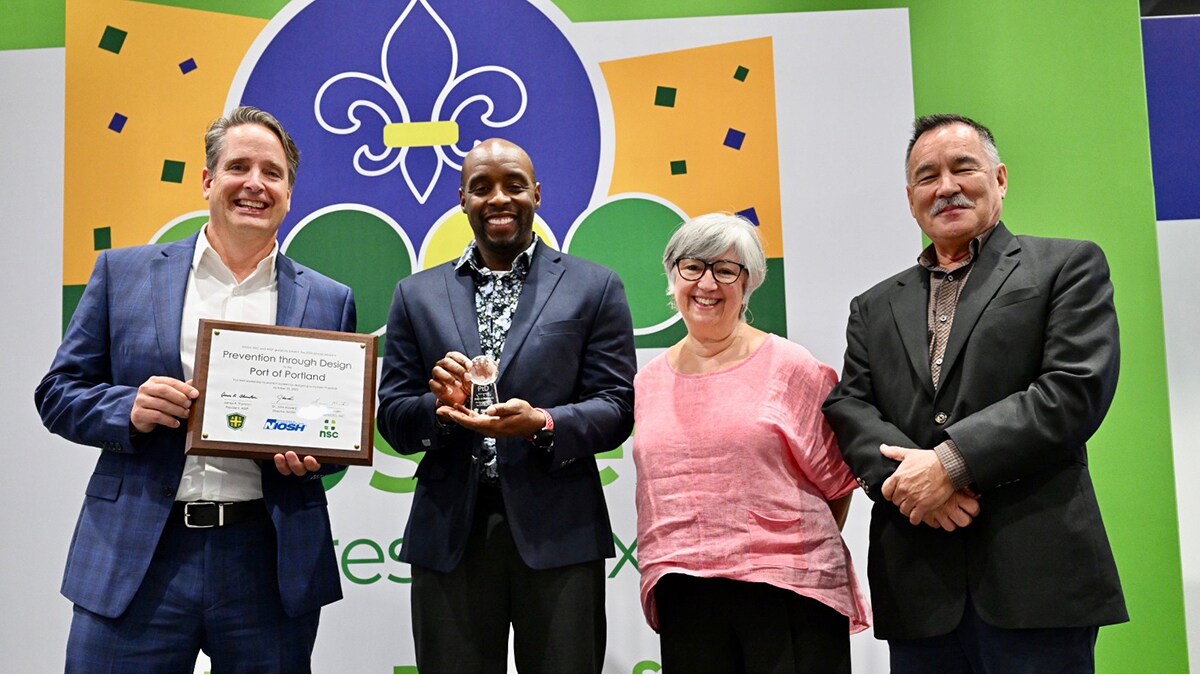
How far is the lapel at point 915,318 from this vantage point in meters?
2.58

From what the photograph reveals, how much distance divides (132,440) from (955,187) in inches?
86.1

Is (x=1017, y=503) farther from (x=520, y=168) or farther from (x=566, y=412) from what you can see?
(x=520, y=168)

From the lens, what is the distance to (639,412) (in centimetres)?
285

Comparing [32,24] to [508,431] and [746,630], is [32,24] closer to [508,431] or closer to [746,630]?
[508,431]

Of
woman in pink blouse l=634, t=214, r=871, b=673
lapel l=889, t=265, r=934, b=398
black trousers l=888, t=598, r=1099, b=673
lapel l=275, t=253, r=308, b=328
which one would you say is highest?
lapel l=275, t=253, r=308, b=328

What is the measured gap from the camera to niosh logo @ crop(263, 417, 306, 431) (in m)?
2.60

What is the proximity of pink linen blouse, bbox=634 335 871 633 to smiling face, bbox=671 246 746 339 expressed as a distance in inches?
4.7

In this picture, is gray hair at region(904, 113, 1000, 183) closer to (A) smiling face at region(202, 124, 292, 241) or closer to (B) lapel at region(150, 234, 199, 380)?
(A) smiling face at region(202, 124, 292, 241)

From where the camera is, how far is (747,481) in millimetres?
2664

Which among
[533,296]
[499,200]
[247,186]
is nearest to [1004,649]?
[533,296]

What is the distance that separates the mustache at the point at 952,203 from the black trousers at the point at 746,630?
3.48ft

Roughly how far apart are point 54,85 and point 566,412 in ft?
8.88

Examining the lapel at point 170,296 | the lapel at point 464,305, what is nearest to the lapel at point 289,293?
the lapel at point 170,296

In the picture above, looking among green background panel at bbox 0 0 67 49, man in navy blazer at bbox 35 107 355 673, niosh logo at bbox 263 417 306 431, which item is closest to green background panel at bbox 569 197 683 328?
man in navy blazer at bbox 35 107 355 673
